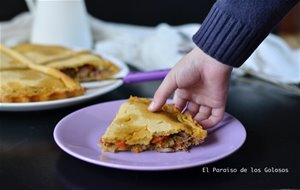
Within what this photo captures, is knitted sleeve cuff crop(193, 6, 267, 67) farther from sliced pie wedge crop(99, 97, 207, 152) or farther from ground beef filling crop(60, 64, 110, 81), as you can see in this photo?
ground beef filling crop(60, 64, 110, 81)

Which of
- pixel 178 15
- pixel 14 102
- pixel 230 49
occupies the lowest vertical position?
pixel 178 15

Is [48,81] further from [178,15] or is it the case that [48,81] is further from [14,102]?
[178,15]

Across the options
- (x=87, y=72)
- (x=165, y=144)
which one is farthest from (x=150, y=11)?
(x=165, y=144)

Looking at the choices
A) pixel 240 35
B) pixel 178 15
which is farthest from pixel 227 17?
pixel 178 15

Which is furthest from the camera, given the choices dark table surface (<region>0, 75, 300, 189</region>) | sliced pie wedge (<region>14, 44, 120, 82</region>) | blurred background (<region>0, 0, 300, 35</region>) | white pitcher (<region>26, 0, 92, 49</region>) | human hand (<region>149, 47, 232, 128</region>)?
blurred background (<region>0, 0, 300, 35</region>)

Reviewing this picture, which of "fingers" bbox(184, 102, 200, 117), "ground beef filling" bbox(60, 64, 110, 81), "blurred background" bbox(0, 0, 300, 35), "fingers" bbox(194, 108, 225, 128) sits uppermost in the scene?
"fingers" bbox(194, 108, 225, 128)

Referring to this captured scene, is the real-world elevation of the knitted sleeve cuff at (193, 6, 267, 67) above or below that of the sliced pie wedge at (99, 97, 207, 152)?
above

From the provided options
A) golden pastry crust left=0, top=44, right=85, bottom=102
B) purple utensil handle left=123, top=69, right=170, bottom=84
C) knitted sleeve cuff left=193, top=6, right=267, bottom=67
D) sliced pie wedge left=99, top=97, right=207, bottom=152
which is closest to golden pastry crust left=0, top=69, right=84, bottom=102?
golden pastry crust left=0, top=44, right=85, bottom=102

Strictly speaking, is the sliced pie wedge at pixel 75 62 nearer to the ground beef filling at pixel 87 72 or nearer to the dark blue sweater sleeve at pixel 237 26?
the ground beef filling at pixel 87 72
